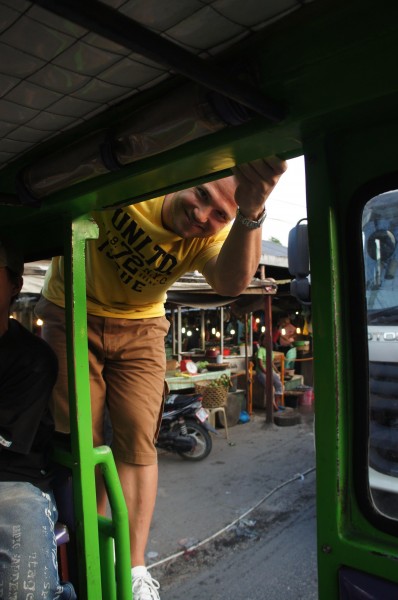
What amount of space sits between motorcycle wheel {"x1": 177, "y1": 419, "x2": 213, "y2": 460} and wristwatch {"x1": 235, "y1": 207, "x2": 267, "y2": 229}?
5.37m

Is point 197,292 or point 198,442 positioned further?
point 197,292

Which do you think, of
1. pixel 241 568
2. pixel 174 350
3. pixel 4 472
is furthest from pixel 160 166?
pixel 174 350

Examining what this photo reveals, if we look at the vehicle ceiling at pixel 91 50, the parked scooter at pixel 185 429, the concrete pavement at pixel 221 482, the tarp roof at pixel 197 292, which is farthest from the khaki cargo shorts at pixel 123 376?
the tarp roof at pixel 197 292

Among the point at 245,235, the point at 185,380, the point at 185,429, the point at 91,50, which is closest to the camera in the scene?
the point at 91,50

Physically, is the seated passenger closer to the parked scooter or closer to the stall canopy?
the parked scooter

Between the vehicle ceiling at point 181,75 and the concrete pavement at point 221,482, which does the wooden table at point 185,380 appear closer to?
the concrete pavement at point 221,482

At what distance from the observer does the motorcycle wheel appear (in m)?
6.54

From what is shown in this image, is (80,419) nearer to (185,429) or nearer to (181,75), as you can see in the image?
(181,75)

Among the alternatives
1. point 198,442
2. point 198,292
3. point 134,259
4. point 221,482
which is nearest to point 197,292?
point 198,292

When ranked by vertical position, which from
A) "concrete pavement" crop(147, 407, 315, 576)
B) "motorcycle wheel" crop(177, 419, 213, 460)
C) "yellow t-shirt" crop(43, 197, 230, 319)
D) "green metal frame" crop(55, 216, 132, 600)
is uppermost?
"yellow t-shirt" crop(43, 197, 230, 319)

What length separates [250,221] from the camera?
4.99 ft

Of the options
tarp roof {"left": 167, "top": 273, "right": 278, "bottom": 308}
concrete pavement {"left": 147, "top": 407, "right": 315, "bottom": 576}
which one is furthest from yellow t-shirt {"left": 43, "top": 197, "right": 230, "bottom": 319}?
tarp roof {"left": 167, "top": 273, "right": 278, "bottom": 308}

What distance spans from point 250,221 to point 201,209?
45 centimetres

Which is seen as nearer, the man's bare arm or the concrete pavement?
the man's bare arm
